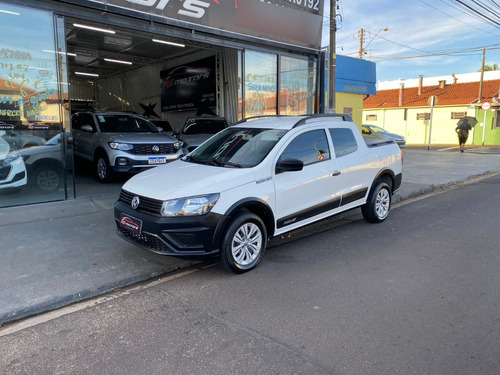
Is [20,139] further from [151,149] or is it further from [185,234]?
[185,234]

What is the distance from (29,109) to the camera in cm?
746

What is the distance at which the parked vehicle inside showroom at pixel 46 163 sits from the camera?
7.55 m

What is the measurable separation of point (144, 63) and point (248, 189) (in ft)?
58.1

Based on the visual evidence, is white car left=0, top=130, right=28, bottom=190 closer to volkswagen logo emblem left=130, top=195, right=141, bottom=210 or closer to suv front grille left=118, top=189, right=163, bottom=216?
suv front grille left=118, top=189, right=163, bottom=216

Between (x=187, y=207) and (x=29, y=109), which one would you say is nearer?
(x=187, y=207)

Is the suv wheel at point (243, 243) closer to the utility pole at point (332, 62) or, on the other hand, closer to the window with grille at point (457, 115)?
the utility pole at point (332, 62)

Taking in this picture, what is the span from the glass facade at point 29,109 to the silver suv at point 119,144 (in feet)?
4.54

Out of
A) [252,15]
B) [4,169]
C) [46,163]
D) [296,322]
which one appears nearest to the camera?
[296,322]

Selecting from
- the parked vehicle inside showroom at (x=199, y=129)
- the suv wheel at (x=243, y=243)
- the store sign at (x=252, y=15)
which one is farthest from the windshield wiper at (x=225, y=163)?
the parked vehicle inside showroom at (x=199, y=129)

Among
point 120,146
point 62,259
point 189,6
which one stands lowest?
point 62,259

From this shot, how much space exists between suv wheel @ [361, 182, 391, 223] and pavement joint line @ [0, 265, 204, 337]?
10.3 feet

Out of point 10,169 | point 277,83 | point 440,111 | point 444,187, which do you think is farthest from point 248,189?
point 440,111

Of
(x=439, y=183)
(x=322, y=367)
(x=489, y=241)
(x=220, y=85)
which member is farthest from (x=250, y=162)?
(x=220, y=85)

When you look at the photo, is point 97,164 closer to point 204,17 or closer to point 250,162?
point 204,17
